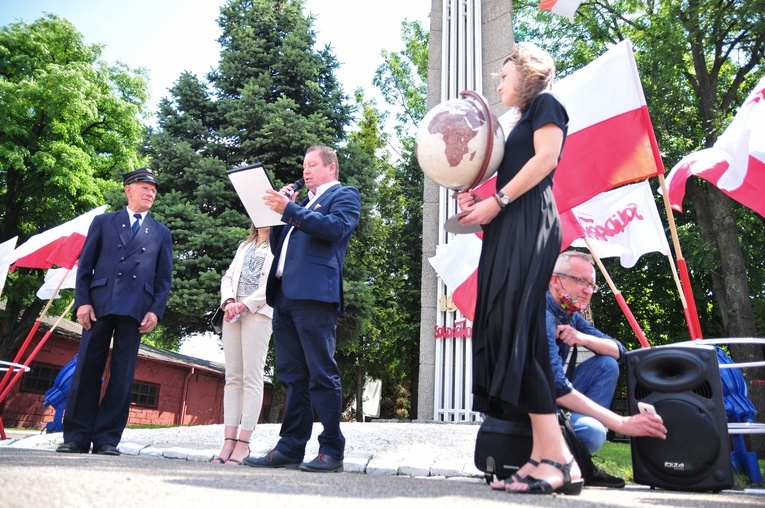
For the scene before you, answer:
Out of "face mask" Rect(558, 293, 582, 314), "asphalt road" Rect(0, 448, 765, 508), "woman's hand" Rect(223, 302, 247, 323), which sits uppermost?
"woman's hand" Rect(223, 302, 247, 323)

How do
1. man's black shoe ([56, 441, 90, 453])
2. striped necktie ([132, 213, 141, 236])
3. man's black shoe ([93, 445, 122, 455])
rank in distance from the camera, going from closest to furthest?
man's black shoe ([56, 441, 90, 453]) < man's black shoe ([93, 445, 122, 455]) < striped necktie ([132, 213, 141, 236])

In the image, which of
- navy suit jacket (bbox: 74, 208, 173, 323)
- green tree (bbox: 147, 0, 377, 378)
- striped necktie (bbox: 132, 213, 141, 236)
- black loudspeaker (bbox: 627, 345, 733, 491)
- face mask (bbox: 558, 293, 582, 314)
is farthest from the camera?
green tree (bbox: 147, 0, 377, 378)

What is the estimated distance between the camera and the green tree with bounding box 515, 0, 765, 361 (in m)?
13.5

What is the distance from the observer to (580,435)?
3393mm

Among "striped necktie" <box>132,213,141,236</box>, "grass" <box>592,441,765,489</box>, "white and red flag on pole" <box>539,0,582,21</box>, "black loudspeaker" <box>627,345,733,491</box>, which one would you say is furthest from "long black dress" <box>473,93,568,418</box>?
"white and red flag on pole" <box>539,0,582,21</box>

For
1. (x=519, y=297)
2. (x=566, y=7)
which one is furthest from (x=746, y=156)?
(x=566, y=7)

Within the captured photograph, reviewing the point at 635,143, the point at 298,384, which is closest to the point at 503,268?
the point at 298,384

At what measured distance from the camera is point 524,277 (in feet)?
9.20

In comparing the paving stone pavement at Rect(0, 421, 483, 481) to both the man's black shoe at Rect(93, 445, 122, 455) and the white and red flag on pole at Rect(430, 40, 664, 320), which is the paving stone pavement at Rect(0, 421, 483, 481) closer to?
the man's black shoe at Rect(93, 445, 122, 455)

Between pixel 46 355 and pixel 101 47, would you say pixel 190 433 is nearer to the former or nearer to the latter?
pixel 46 355

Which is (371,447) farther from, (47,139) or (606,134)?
(47,139)

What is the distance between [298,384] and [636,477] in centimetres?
209

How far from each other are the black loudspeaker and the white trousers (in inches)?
106

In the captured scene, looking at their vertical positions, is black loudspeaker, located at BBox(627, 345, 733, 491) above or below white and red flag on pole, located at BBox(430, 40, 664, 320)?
below
